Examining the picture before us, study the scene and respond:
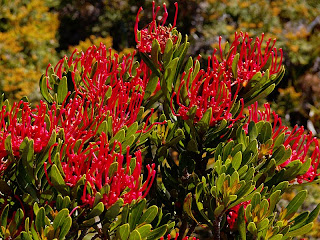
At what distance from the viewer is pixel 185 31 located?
561 centimetres

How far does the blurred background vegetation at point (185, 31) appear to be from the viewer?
16.7 feet

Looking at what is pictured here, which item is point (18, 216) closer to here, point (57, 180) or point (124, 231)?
point (57, 180)

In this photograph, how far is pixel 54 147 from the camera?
48.1 inches

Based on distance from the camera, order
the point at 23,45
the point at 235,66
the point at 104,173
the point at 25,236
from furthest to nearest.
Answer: the point at 23,45 → the point at 235,66 → the point at 104,173 → the point at 25,236

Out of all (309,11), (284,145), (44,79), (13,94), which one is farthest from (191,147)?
(309,11)

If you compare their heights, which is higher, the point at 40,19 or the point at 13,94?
the point at 40,19

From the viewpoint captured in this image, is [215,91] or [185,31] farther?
[185,31]

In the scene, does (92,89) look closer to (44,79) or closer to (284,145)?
(44,79)

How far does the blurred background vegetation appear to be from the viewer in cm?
508

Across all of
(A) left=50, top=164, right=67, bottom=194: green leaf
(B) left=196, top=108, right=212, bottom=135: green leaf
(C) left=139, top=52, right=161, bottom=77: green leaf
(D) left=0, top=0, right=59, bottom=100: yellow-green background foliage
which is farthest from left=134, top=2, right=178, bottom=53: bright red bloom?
(D) left=0, top=0, right=59, bottom=100: yellow-green background foliage

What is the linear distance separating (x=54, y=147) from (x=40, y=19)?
4.65 meters

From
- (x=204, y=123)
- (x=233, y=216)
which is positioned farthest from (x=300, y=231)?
(x=204, y=123)

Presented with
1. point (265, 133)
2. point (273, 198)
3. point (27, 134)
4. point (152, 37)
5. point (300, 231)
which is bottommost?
point (300, 231)

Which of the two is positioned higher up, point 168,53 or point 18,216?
point 168,53
